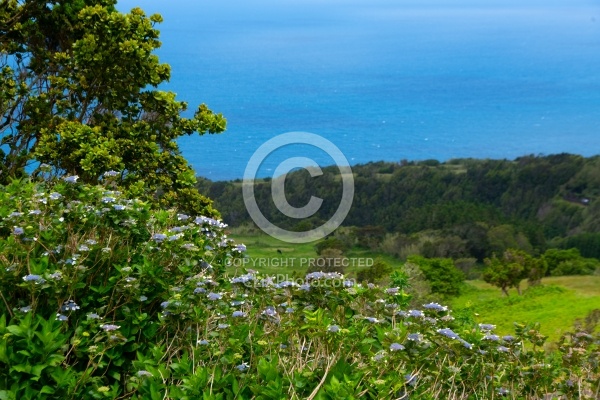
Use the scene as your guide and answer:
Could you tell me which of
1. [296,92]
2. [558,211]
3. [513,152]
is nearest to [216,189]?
[558,211]

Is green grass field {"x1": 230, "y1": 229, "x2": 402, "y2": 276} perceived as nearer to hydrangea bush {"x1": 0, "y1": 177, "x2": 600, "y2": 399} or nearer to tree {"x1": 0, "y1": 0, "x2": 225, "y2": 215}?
hydrangea bush {"x1": 0, "y1": 177, "x2": 600, "y2": 399}

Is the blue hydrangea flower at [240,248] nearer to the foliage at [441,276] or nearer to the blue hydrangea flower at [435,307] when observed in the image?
the blue hydrangea flower at [435,307]

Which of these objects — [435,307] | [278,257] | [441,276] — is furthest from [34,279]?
[441,276]

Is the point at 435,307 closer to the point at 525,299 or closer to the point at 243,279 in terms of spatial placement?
the point at 243,279

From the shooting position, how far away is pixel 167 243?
139 inches

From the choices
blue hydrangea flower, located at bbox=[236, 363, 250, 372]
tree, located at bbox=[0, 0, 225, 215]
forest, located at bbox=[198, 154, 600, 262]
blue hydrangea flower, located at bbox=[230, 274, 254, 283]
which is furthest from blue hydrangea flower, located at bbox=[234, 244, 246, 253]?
forest, located at bbox=[198, 154, 600, 262]

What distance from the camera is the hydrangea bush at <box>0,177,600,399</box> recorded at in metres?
3.04

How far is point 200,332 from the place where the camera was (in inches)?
140

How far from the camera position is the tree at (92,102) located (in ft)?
24.6

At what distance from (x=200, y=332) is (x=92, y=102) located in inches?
216

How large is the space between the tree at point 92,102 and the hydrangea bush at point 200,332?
359cm

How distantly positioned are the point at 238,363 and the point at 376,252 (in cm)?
4241

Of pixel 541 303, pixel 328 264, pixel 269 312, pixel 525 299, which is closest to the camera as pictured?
pixel 269 312

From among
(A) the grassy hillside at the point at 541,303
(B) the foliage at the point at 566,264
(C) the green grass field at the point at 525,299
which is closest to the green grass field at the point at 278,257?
(C) the green grass field at the point at 525,299
